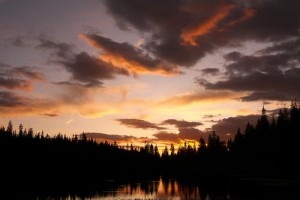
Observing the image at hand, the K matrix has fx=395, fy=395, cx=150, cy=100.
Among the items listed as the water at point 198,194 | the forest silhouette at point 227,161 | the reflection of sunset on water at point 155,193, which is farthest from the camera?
the forest silhouette at point 227,161

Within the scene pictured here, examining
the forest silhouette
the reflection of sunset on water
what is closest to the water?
the reflection of sunset on water

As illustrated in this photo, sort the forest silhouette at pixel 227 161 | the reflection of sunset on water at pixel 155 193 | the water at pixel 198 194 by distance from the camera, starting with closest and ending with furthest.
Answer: the water at pixel 198 194, the reflection of sunset on water at pixel 155 193, the forest silhouette at pixel 227 161

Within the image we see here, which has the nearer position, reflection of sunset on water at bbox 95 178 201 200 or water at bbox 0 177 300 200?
water at bbox 0 177 300 200

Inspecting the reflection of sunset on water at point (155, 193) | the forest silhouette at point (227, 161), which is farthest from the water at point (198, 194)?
the forest silhouette at point (227, 161)

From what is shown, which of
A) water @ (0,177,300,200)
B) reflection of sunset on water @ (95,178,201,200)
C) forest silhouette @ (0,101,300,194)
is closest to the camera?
water @ (0,177,300,200)

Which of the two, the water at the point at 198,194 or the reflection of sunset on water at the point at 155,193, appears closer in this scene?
the water at the point at 198,194

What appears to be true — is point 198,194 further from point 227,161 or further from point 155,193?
point 227,161

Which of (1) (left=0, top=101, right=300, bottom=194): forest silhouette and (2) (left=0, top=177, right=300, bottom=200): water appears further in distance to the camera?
(1) (left=0, top=101, right=300, bottom=194): forest silhouette

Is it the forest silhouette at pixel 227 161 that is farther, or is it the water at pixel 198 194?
the forest silhouette at pixel 227 161

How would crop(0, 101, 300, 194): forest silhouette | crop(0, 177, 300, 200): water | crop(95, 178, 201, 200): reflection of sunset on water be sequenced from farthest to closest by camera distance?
1. crop(0, 101, 300, 194): forest silhouette
2. crop(95, 178, 201, 200): reflection of sunset on water
3. crop(0, 177, 300, 200): water

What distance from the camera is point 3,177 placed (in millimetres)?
129125

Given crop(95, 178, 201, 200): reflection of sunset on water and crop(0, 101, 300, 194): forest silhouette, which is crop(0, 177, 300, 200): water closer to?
crop(95, 178, 201, 200): reflection of sunset on water

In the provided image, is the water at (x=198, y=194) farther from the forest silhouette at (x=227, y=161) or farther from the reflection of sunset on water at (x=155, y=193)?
the forest silhouette at (x=227, y=161)

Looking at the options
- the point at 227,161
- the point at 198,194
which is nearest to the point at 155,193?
the point at 198,194
